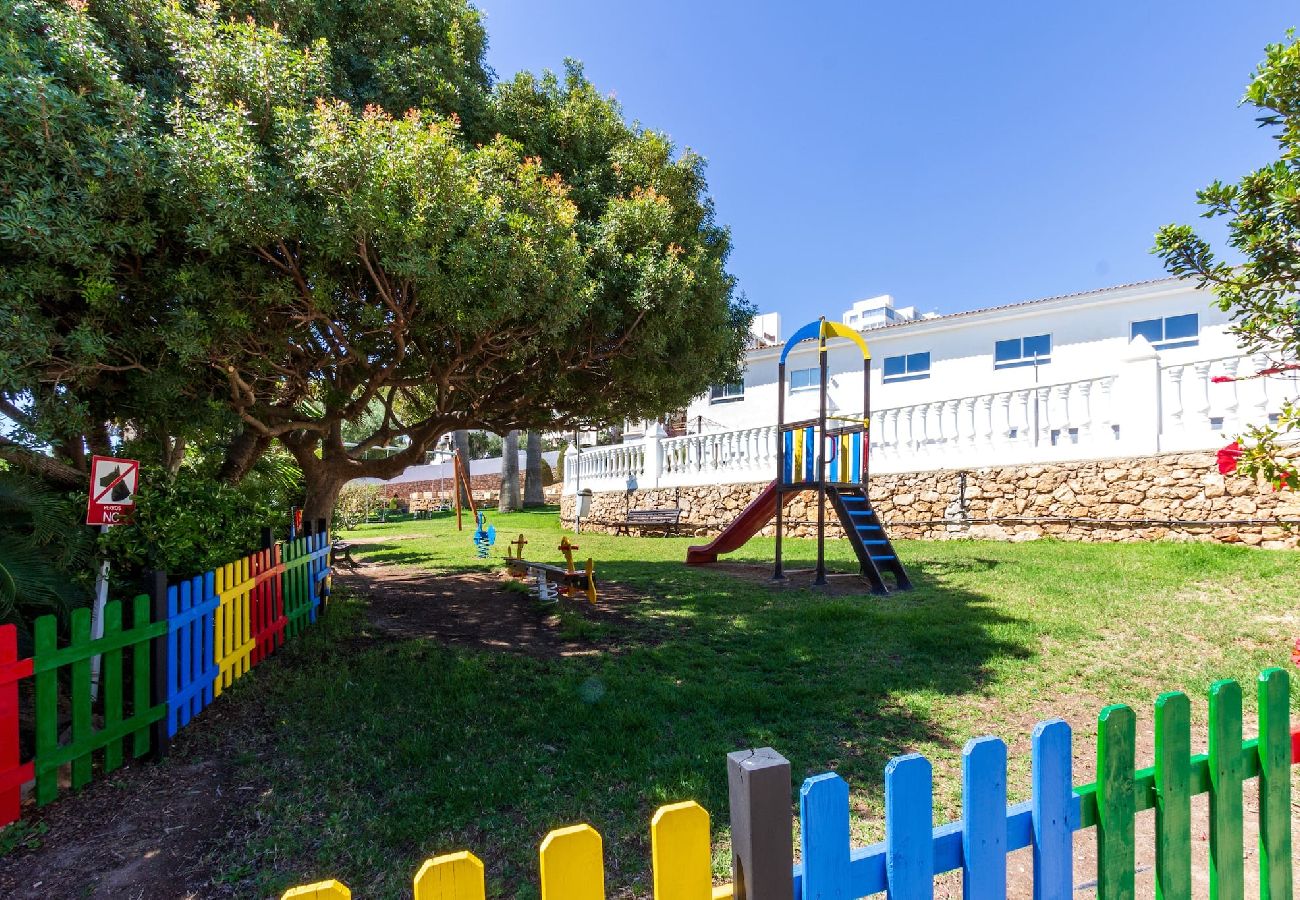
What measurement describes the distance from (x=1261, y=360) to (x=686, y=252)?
24.1 ft

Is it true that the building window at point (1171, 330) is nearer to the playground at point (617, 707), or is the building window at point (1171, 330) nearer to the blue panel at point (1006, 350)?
the blue panel at point (1006, 350)

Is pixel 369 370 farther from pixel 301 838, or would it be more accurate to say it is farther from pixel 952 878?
pixel 952 878

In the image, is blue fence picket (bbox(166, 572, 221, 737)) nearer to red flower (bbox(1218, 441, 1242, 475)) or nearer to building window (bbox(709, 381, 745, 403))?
red flower (bbox(1218, 441, 1242, 475))

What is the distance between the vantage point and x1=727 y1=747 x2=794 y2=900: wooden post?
1.30 metres

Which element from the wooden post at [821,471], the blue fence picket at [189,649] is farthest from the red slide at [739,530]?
the blue fence picket at [189,649]

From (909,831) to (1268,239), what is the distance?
→ 8.40 feet

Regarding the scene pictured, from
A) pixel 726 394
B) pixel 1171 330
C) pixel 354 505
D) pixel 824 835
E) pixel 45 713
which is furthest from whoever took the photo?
pixel 354 505

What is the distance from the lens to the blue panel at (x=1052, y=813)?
1646 mm

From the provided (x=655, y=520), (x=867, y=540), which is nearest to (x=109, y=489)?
(x=867, y=540)

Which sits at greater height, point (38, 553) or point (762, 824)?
point (38, 553)

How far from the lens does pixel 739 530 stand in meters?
11.2

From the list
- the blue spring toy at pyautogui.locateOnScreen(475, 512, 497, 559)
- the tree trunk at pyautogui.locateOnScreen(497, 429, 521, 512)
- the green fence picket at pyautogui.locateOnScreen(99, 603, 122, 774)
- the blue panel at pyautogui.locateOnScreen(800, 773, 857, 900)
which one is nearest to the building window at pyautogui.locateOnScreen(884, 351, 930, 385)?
the blue spring toy at pyautogui.locateOnScreen(475, 512, 497, 559)

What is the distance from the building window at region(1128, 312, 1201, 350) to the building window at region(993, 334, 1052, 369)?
1.84m

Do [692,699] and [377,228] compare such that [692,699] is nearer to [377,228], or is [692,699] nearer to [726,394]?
[377,228]
